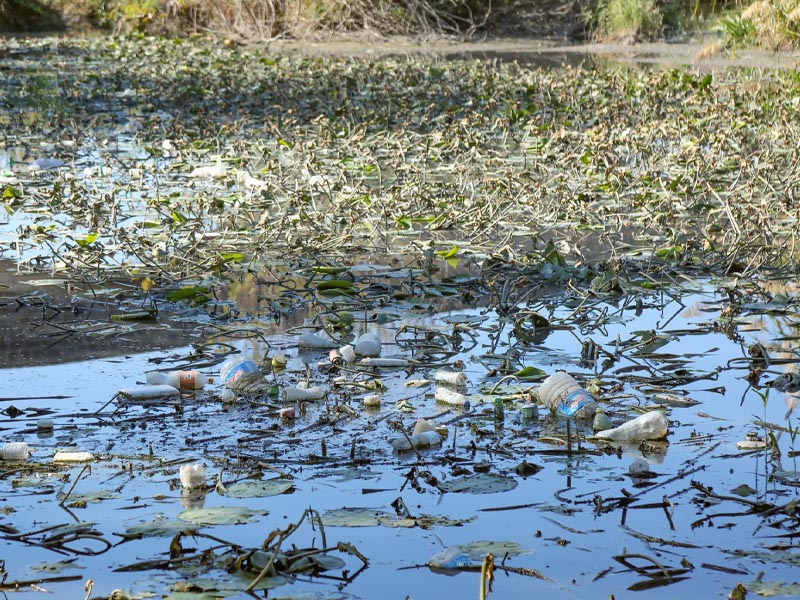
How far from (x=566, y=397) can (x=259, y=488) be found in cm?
116

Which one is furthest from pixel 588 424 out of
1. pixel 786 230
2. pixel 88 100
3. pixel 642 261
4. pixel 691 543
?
pixel 88 100

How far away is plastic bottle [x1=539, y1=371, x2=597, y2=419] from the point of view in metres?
3.97

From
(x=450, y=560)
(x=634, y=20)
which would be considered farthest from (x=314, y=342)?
(x=634, y=20)

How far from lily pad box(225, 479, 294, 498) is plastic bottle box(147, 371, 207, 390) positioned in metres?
0.97

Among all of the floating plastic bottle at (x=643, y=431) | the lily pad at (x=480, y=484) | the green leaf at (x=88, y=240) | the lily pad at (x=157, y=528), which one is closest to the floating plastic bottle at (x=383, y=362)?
the floating plastic bottle at (x=643, y=431)

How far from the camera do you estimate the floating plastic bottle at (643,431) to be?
3.75m

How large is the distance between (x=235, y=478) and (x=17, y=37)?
935 inches

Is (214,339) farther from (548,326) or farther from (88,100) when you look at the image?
(88,100)

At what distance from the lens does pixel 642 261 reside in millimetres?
6359

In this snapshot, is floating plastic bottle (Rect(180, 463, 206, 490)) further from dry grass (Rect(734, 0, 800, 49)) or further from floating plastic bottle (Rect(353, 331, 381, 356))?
dry grass (Rect(734, 0, 800, 49))

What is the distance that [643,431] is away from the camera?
3.76m

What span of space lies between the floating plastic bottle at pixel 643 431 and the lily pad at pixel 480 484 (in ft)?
1.57

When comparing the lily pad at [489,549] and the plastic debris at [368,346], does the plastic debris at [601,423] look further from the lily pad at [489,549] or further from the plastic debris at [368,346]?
the plastic debris at [368,346]

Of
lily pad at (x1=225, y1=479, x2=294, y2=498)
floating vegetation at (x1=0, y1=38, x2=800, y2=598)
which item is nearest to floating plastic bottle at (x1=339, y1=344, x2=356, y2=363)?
floating vegetation at (x1=0, y1=38, x2=800, y2=598)
